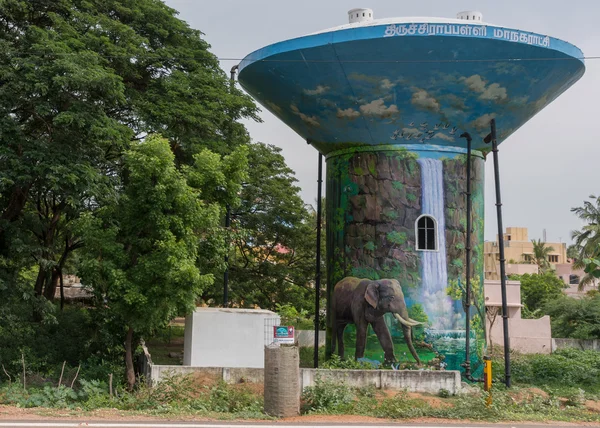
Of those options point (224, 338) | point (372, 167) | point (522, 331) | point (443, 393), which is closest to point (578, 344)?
point (522, 331)

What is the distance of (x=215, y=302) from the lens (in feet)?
100

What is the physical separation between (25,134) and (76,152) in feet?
6.56

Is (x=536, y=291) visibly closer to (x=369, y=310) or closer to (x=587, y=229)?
(x=587, y=229)

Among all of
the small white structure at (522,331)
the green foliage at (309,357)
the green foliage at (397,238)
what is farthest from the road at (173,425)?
the small white structure at (522,331)

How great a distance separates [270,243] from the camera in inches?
1224

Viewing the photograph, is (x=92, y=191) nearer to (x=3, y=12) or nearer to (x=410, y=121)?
(x=3, y=12)

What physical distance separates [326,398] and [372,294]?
655 centimetres

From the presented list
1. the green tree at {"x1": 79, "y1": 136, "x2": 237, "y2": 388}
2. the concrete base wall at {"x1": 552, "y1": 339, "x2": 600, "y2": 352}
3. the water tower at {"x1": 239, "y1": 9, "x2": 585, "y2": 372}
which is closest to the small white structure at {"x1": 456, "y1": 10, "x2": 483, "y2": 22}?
the water tower at {"x1": 239, "y1": 9, "x2": 585, "y2": 372}

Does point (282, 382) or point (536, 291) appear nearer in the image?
point (282, 382)

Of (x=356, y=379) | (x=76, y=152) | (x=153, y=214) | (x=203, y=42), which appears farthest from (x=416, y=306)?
(x=203, y=42)

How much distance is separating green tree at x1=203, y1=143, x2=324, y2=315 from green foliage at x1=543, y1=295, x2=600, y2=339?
14050 millimetres

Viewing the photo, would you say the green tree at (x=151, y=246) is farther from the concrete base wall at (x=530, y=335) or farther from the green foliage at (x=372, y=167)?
the concrete base wall at (x=530, y=335)

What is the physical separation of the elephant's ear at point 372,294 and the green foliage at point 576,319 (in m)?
19.3

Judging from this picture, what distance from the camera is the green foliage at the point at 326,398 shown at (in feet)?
45.1
